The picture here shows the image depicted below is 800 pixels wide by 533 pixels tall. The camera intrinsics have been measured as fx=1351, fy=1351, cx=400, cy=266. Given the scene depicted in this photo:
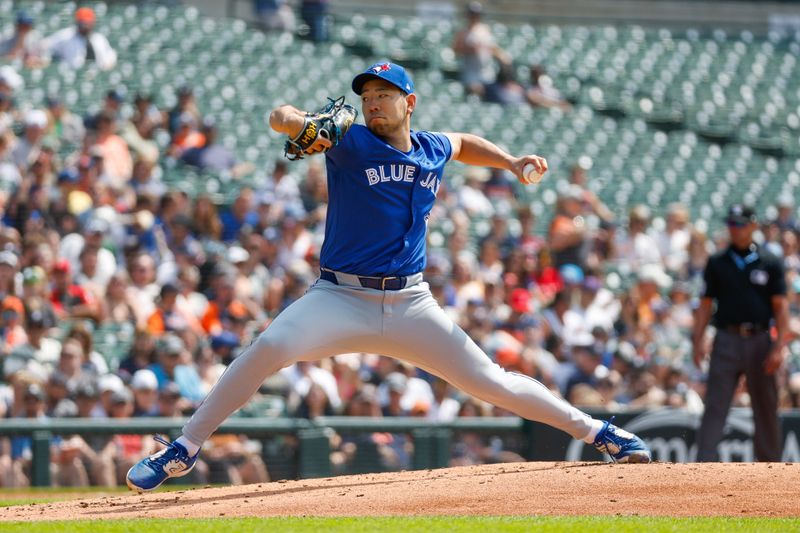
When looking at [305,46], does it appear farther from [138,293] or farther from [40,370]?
[40,370]

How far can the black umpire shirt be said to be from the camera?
872cm

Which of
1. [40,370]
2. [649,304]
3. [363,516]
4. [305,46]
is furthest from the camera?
[305,46]

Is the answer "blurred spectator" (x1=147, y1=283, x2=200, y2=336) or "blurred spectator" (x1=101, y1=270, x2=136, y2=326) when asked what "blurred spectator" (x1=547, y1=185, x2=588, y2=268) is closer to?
"blurred spectator" (x1=147, y1=283, x2=200, y2=336)

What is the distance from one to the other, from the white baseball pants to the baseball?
701 millimetres

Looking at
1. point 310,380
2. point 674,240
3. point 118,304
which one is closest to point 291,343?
point 310,380

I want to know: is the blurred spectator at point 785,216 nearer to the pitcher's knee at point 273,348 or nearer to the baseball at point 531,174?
the baseball at point 531,174

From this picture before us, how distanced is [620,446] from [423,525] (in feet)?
5.33

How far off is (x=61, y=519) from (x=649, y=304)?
8.50 metres

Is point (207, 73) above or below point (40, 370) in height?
above

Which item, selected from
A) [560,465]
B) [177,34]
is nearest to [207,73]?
[177,34]

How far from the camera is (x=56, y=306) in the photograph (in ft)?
34.8

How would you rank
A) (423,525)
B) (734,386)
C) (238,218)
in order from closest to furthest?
1. (423,525)
2. (734,386)
3. (238,218)

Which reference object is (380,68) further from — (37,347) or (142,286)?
(142,286)

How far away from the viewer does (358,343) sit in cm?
587
